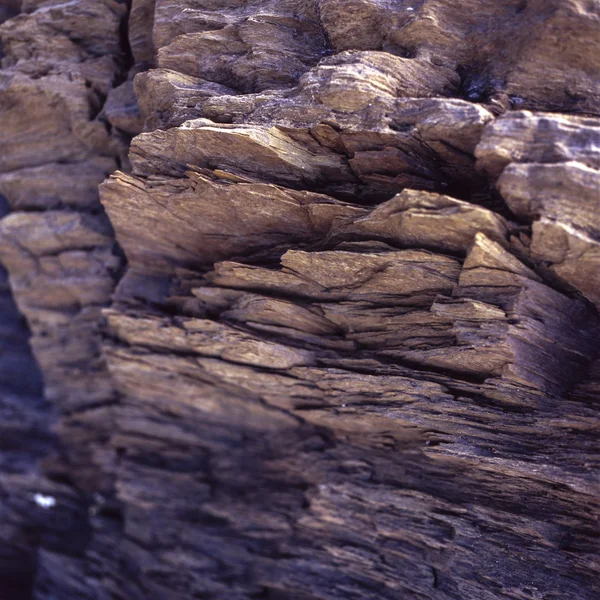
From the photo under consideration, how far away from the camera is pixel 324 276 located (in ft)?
44.2

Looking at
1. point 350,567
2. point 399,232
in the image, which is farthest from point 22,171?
point 350,567

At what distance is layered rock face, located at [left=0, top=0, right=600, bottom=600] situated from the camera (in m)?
11.7

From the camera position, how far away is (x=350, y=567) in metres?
15.8

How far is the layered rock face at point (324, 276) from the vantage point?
11.7 meters

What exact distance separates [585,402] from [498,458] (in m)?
2.55

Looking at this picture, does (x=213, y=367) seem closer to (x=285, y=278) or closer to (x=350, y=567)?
(x=285, y=278)

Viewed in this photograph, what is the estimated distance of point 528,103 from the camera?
11.9 meters

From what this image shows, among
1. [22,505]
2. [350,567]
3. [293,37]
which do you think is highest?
[293,37]

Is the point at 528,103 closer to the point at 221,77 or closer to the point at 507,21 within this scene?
the point at 507,21

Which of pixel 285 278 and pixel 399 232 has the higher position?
pixel 399 232

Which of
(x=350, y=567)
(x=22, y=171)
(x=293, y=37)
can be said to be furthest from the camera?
(x=22, y=171)

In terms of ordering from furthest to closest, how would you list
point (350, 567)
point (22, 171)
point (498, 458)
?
point (22, 171) → point (350, 567) → point (498, 458)

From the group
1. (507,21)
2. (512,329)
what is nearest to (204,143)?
(507,21)

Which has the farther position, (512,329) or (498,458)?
(498,458)
